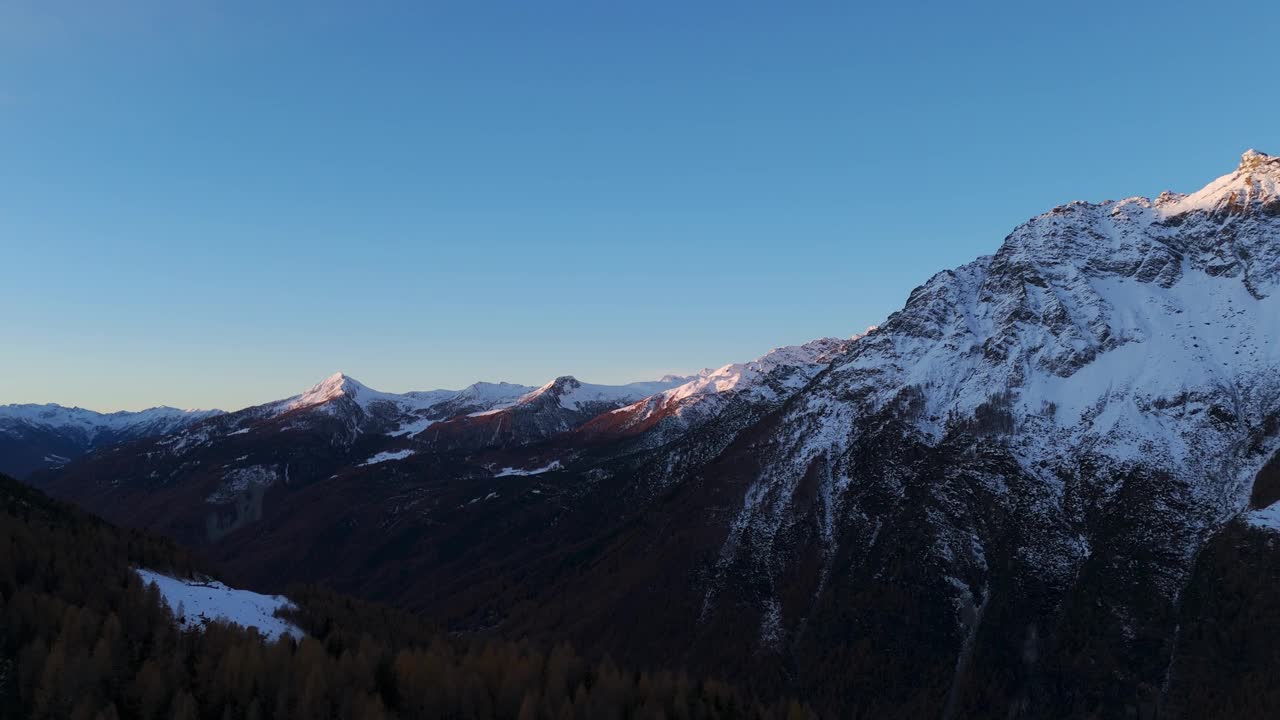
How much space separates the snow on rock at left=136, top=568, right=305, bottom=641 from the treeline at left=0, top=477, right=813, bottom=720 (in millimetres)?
4525

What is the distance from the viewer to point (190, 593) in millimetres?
134125

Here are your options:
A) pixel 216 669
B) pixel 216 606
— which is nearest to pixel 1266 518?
pixel 216 669

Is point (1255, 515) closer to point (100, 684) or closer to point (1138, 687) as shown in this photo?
point (1138, 687)

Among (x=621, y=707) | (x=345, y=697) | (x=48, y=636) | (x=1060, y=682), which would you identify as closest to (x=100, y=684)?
(x=48, y=636)

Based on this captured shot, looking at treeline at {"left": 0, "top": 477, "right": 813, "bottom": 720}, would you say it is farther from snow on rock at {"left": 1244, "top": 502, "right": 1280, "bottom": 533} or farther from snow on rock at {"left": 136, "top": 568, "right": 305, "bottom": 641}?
snow on rock at {"left": 1244, "top": 502, "right": 1280, "bottom": 533}

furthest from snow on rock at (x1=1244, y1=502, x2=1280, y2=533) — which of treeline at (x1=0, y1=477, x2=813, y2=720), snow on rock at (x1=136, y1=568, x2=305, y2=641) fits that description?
snow on rock at (x1=136, y1=568, x2=305, y2=641)

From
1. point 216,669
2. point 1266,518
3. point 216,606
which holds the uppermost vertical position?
point 1266,518

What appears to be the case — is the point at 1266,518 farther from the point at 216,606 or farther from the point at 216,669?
the point at 216,606

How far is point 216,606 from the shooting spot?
132m

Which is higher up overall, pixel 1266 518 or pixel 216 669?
pixel 1266 518

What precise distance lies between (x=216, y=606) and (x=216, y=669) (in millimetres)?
36904

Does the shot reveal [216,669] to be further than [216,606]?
No

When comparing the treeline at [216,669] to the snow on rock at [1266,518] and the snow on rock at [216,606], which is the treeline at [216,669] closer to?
the snow on rock at [216,606]

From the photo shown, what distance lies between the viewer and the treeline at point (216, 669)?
90.9 metres
